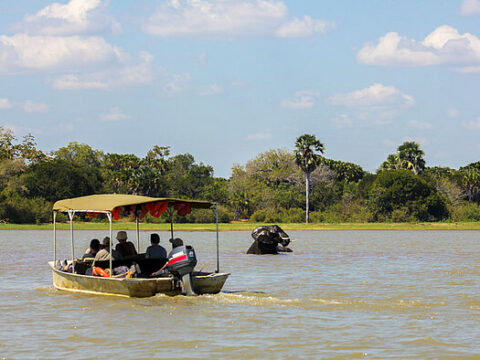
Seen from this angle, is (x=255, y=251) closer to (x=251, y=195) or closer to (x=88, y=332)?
(x=88, y=332)

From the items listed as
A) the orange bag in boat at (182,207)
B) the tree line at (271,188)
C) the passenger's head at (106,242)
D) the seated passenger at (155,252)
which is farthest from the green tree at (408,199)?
the seated passenger at (155,252)

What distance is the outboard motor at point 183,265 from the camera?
19.5 m

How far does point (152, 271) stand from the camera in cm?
2142

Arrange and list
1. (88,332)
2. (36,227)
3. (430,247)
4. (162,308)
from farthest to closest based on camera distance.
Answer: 1. (36,227)
2. (430,247)
3. (162,308)
4. (88,332)

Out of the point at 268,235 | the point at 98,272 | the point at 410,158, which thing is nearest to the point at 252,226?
the point at 410,158

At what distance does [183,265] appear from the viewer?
64.0 feet

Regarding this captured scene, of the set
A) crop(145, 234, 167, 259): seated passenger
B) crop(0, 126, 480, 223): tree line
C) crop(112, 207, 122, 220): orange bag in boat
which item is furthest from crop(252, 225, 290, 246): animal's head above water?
crop(0, 126, 480, 223): tree line

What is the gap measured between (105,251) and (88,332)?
17.6ft

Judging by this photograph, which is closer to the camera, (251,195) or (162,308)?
(162,308)

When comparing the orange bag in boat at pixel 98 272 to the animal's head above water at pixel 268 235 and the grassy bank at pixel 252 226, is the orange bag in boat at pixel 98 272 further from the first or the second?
the grassy bank at pixel 252 226

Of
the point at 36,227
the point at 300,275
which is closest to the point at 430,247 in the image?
the point at 300,275

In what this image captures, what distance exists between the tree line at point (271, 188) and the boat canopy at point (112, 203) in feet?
199

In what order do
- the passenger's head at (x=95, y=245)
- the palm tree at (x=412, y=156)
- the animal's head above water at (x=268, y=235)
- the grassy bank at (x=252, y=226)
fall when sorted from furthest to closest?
the palm tree at (x=412, y=156) → the grassy bank at (x=252, y=226) → the animal's head above water at (x=268, y=235) → the passenger's head at (x=95, y=245)

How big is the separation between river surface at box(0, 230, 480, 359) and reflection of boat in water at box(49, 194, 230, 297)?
319 mm
